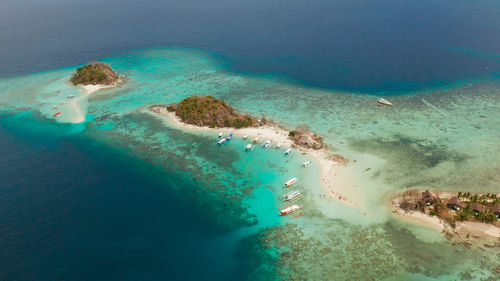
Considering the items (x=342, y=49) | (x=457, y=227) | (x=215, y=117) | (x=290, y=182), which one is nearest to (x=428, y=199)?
(x=457, y=227)

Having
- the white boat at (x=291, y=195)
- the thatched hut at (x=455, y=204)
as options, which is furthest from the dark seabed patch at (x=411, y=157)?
the white boat at (x=291, y=195)

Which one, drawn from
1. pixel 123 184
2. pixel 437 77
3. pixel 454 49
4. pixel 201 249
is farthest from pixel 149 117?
pixel 454 49

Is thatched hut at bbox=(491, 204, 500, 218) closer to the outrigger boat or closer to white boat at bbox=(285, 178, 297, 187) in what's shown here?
the outrigger boat

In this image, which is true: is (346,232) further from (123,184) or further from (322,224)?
(123,184)

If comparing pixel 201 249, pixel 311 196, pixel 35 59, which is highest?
pixel 35 59

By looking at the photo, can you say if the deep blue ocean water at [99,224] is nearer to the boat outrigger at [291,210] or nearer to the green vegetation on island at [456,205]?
the boat outrigger at [291,210]

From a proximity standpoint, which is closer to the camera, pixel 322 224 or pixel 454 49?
pixel 322 224
